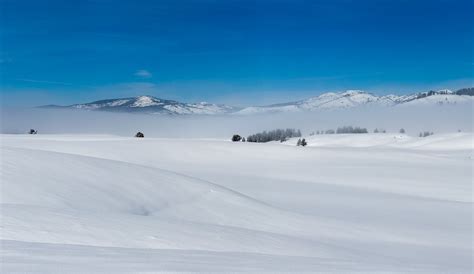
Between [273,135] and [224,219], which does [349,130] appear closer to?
[273,135]

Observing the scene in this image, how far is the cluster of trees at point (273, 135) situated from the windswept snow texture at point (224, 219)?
76418 mm

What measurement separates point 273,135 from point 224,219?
336 ft

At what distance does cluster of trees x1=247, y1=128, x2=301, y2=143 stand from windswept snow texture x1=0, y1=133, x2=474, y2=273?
76418 millimetres

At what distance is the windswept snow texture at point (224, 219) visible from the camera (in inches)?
222

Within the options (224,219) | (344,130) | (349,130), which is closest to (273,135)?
(349,130)

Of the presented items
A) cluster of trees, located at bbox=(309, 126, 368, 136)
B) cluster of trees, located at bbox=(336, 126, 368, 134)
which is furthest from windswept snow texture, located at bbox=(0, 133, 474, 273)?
cluster of trees, located at bbox=(309, 126, 368, 136)

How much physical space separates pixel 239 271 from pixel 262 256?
1475mm

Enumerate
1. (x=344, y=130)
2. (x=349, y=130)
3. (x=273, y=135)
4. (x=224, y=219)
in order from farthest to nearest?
(x=344, y=130)
(x=349, y=130)
(x=273, y=135)
(x=224, y=219)

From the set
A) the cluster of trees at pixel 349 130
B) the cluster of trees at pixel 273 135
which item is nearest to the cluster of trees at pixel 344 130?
the cluster of trees at pixel 349 130

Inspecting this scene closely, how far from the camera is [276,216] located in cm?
1180

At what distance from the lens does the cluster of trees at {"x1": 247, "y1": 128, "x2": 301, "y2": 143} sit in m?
103

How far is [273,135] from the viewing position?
113m

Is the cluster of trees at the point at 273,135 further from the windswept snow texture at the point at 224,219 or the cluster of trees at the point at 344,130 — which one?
the windswept snow texture at the point at 224,219

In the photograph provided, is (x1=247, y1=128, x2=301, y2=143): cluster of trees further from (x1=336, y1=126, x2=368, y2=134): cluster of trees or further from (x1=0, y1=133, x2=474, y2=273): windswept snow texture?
(x1=0, y1=133, x2=474, y2=273): windswept snow texture
